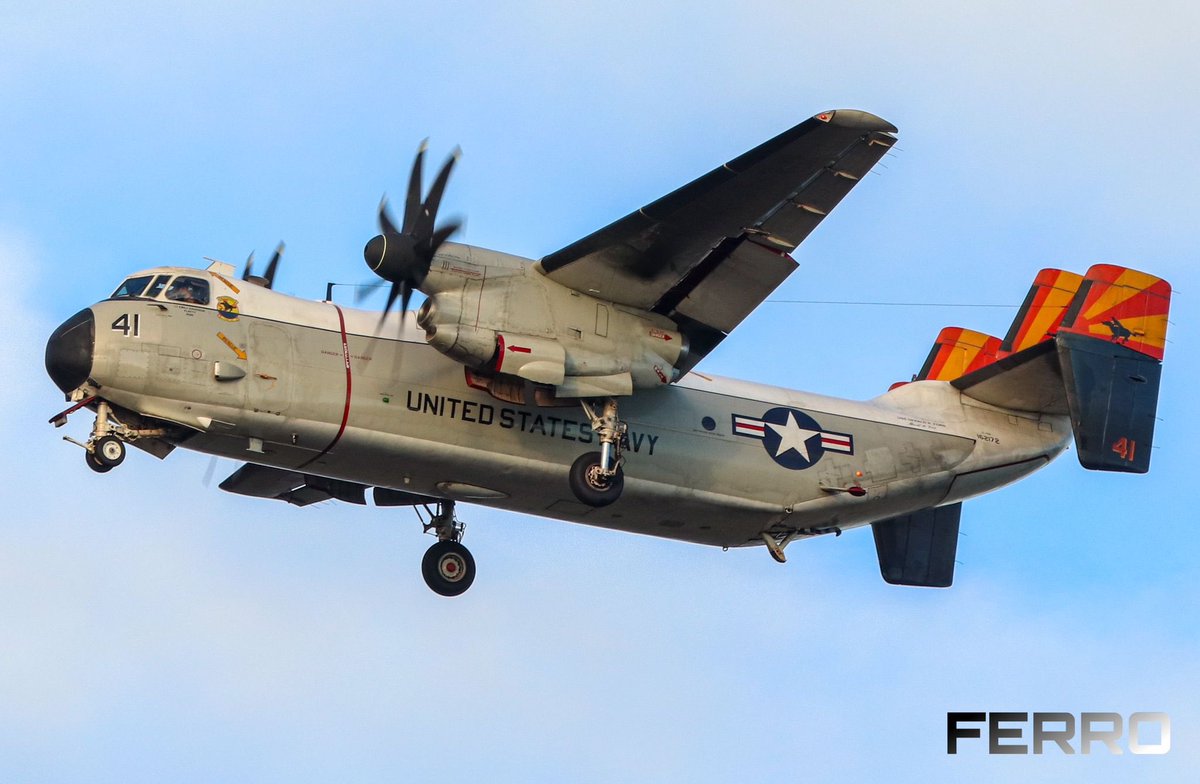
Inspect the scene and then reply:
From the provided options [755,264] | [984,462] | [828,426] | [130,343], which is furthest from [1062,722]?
[130,343]

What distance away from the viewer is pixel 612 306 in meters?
25.5

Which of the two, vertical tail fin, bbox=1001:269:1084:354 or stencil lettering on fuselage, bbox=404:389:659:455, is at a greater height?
vertical tail fin, bbox=1001:269:1084:354

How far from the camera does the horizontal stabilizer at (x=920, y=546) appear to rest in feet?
100

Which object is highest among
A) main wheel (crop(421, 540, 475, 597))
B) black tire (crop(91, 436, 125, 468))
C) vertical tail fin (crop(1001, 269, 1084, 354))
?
vertical tail fin (crop(1001, 269, 1084, 354))

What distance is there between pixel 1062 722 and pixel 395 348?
13.2 m

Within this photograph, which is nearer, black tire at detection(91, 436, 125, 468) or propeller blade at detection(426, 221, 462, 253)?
black tire at detection(91, 436, 125, 468)

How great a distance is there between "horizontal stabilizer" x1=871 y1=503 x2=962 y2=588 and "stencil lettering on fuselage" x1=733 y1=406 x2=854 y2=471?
117 inches

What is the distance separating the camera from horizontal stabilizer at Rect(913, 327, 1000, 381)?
106 feet

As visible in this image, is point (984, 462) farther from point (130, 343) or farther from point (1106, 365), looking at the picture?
point (130, 343)

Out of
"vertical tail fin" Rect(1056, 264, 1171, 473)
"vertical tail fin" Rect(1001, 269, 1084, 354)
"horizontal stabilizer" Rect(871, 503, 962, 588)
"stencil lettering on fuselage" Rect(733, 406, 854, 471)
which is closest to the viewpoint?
"stencil lettering on fuselage" Rect(733, 406, 854, 471)

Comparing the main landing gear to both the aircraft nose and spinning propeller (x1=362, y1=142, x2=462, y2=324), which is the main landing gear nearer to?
spinning propeller (x1=362, y1=142, x2=462, y2=324)

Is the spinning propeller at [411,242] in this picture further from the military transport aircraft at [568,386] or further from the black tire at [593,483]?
the black tire at [593,483]

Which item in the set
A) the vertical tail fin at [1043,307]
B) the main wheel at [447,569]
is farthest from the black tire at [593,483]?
the vertical tail fin at [1043,307]

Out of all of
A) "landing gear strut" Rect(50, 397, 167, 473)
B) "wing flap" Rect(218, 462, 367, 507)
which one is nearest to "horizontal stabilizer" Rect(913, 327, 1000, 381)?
"wing flap" Rect(218, 462, 367, 507)
